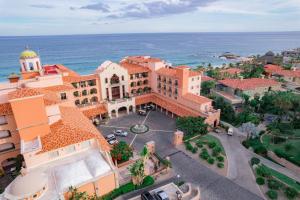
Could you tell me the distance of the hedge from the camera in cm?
2624

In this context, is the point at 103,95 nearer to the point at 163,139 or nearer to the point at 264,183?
the point at 163,139

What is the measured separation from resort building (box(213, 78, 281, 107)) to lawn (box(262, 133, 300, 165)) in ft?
58.5

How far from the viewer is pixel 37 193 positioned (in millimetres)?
21406

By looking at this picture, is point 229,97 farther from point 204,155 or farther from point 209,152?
point 204,155

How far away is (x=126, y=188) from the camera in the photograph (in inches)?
1087

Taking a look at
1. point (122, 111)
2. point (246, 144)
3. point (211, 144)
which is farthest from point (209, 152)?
point (122, 111)

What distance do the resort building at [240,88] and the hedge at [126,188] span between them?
3612 centimetres

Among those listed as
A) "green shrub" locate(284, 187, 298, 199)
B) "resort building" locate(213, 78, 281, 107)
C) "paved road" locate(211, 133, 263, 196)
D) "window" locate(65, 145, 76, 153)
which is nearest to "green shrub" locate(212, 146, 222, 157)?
"paved road" locate(211, 133, 263, 196)

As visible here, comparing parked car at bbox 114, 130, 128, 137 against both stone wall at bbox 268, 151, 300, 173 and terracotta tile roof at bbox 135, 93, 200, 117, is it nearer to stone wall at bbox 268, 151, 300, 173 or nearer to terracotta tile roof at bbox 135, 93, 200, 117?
terracotta tile roof at bbox 135, 93, 200, 117

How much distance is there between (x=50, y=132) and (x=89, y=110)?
2218 centimetres

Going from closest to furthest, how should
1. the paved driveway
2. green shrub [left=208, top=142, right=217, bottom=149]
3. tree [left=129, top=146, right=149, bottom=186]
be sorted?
tree [left=129, top=146, right=149, bottom=186]
the paved driveway
green shrub [left=208, top=142, right=217, bottom=149]

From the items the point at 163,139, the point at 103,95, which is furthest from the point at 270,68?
the point at 103,95

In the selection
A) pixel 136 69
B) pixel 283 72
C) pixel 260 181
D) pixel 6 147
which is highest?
pixel 136 69

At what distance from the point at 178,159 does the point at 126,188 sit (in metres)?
11.6
